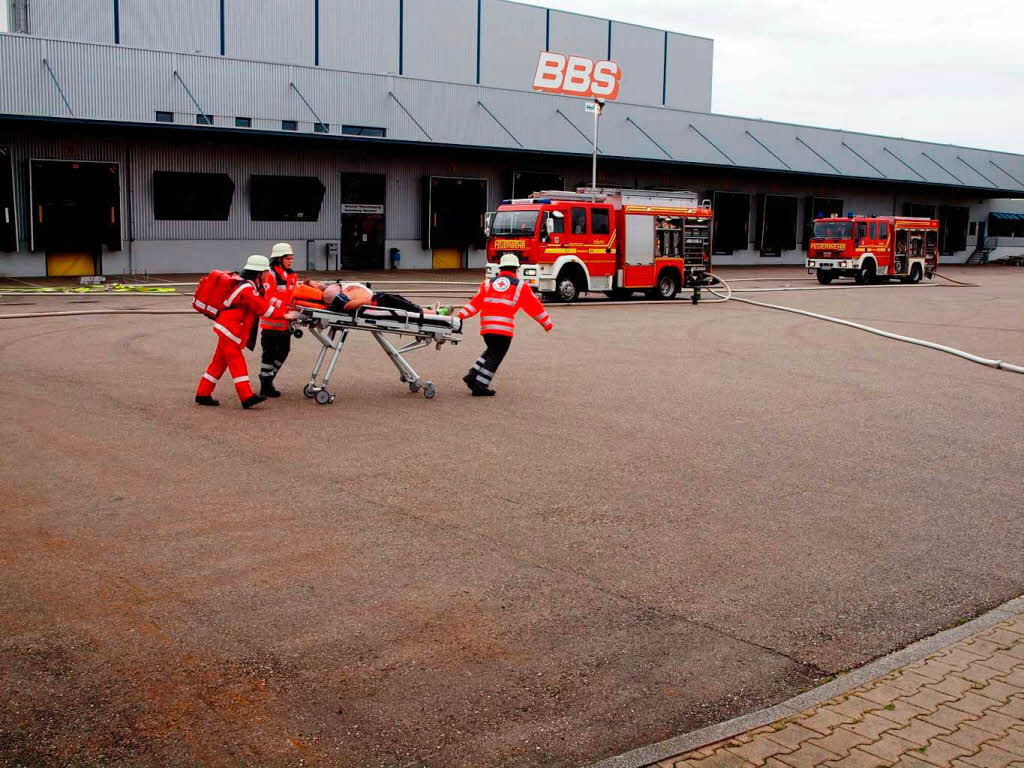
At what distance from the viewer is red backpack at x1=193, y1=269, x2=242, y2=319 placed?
37.0ft

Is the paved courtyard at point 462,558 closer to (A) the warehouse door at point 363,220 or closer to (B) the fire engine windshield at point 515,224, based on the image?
(B) the fire engine windshield at point 515,224

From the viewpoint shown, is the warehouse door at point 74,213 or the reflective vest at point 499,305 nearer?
the reflective vest at point 499,305

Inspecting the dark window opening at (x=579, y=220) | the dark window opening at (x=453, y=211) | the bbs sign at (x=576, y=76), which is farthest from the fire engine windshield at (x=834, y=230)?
the dark window opening at (x=579, y=220)

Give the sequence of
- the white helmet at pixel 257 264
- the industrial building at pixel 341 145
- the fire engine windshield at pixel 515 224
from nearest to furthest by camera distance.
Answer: the white helmet at pixel 257 264, the fire engine windshield at pixel 515 224, the industrial building at pixel 341 145

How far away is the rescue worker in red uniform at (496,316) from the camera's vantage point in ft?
41.4

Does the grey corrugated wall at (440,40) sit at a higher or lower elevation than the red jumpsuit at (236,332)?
higher

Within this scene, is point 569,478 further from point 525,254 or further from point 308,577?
point 525,254

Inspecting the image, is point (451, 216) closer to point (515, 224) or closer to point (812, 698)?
point (515, 224)

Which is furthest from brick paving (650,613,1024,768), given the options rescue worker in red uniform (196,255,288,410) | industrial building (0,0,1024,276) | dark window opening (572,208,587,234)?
industrial building (0,0,1024,276)

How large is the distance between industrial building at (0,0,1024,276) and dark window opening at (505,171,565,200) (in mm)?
103

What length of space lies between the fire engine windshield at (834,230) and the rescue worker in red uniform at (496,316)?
2922 cm

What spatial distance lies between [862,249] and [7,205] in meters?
28.9

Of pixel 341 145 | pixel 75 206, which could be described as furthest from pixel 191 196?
pixel 341 145

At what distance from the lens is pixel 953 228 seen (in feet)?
215
